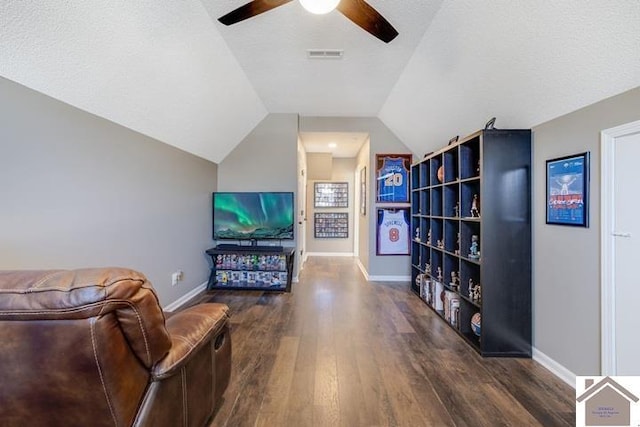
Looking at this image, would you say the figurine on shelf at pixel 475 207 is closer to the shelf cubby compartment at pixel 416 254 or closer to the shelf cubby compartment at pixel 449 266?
the shelf cubby compartment at pixel 449 266

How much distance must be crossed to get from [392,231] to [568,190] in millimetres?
2817

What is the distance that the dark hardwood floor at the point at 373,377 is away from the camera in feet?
5.45

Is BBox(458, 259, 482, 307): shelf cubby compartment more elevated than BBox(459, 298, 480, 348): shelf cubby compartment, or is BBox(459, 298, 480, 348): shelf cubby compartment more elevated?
BBox(458, 259, 482, 307): shelf cubby compartment

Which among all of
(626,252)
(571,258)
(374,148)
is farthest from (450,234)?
(374,148)

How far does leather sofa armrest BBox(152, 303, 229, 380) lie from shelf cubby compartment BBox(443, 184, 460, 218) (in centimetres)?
254

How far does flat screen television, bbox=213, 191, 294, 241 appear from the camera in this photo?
14.1 ft

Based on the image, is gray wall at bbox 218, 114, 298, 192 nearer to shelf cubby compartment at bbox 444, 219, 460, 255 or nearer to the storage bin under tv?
the storage bin under tv

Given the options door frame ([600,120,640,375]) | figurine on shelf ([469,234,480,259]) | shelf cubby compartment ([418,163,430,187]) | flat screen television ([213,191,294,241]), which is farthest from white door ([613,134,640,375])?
flat screen television ([213,191,294,241])

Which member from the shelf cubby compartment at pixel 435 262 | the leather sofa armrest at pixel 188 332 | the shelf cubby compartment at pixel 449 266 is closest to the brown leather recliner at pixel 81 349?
the leather sofa armrest at pixel 188 332

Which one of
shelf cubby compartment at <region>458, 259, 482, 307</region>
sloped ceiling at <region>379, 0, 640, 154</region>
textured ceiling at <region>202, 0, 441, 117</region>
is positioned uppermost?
textured ceiling at <region>202, 0, 441, 117</region>

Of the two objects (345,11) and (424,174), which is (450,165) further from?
(345,11)

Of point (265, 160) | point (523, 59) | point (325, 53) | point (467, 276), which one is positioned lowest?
point (467, 276)

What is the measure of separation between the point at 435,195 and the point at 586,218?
173 cm

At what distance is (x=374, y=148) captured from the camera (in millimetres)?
4734
